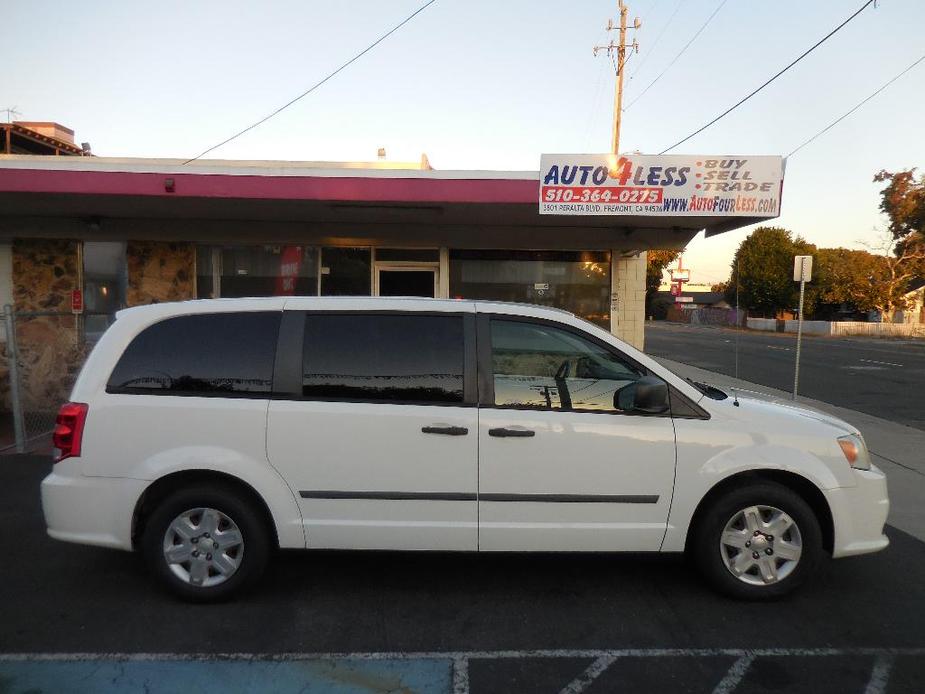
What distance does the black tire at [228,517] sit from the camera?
3.95 m

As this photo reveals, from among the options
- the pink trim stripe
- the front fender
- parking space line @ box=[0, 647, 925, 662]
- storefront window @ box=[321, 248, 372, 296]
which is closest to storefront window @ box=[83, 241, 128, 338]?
the pink trim stripe

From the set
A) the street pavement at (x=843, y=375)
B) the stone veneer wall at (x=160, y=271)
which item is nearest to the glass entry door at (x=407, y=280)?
the stone veneer wall at (x=160, y=271)

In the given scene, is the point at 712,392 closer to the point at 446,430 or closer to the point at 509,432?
the point at 509,432

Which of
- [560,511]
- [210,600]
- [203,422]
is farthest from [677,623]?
[203,422]

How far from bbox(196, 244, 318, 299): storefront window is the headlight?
8.15 metres

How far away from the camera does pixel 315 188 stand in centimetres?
816

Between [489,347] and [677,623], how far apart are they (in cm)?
193

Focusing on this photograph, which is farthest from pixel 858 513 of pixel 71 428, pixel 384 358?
pixel 71 428

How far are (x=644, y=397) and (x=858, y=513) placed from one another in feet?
5.04

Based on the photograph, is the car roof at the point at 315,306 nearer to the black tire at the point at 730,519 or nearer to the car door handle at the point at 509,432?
the car door handle at the point at 509,432

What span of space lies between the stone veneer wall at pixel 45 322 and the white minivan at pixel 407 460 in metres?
7.48

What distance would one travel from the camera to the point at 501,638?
3664mm

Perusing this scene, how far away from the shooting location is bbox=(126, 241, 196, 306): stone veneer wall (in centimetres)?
1052

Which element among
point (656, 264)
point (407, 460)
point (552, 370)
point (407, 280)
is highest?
point (656, 264)
